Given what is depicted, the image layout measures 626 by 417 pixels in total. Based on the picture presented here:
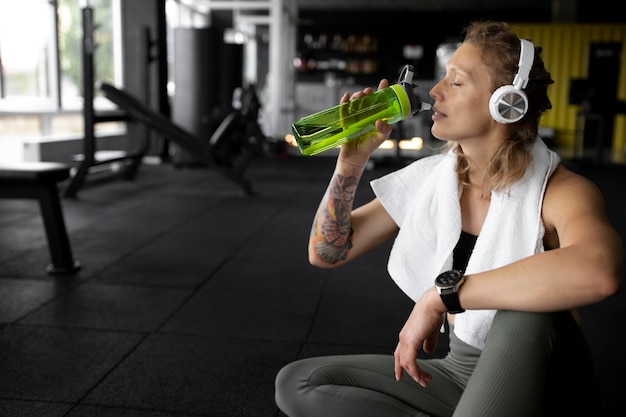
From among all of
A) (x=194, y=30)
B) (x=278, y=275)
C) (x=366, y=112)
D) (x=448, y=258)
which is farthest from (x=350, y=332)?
(x=194, y=30)

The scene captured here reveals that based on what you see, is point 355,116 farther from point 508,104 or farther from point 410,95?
point 508,104

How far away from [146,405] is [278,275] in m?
1.47

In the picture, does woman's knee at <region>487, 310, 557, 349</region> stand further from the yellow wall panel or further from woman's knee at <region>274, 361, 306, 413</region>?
the yellow wall panel

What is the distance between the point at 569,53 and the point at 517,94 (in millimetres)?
11937

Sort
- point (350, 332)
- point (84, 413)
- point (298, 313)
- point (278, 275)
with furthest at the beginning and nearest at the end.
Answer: point (278, 275) < point (298, 313) < point (350, 332) < point (84, 413)

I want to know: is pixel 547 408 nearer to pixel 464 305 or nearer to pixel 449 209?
pixel 464 305

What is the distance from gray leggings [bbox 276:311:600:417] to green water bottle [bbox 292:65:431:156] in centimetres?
43

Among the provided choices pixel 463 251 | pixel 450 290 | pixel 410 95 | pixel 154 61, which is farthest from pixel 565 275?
pixel 154 61

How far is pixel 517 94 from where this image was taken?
1130 mm

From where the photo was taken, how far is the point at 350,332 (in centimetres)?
243

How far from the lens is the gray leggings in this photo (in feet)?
3.21

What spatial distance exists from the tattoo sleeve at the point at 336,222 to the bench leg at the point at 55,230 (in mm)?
1952

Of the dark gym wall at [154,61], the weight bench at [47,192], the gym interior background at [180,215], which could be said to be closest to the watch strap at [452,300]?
the gym interior background at [180,215]

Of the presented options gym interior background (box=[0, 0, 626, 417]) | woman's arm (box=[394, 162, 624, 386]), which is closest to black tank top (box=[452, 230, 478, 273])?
woman's arm (box=[394, 162, 624, 386])
